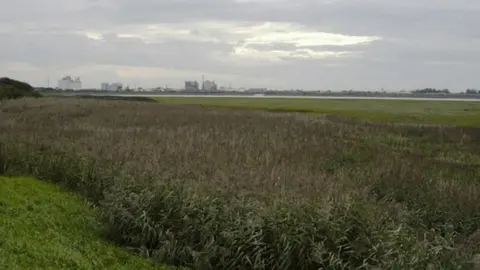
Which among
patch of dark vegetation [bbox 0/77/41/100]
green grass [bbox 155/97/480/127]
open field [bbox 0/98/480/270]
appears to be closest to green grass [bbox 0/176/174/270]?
open field [bbox 0/98/480/270]

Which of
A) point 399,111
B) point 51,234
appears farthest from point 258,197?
point 399,111

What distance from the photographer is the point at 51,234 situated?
27.9 feet

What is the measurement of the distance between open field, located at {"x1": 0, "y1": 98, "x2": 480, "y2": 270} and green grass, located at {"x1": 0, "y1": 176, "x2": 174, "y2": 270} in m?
0.42

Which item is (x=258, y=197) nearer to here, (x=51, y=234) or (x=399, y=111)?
(x=51, y=234)

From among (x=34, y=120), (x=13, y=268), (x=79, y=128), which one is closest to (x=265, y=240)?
(x=13, y=268)

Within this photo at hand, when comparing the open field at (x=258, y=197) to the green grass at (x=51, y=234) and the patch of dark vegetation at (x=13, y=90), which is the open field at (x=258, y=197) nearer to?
the green grass at (x=51, y=234)

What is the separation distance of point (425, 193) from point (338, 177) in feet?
7.13

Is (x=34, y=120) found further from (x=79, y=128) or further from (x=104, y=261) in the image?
(x=104, y=261)

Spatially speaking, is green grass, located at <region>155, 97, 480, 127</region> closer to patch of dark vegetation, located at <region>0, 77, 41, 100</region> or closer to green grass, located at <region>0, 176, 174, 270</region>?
patch of dark vegetation, located at <region>0, 77, 41, 100</region>

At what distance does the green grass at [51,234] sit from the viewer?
719 cm

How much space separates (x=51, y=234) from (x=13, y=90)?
4651cm

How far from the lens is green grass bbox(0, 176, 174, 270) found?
7188 millimetres

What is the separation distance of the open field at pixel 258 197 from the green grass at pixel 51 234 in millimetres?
425

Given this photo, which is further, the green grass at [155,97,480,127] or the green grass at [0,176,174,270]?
the green grass at [155,97,480,127]
